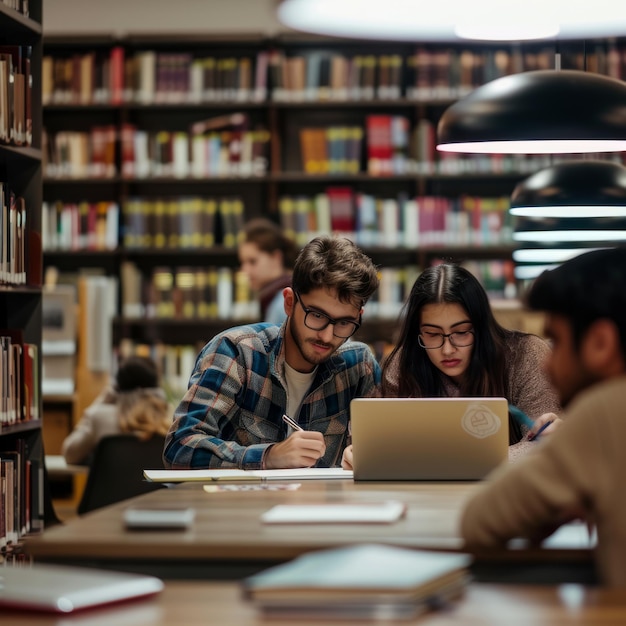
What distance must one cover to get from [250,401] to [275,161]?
4092 millimetres

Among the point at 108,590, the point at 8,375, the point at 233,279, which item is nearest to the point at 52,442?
the point at 233,279

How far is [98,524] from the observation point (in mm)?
1860

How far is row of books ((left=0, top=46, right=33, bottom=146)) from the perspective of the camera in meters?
3.60

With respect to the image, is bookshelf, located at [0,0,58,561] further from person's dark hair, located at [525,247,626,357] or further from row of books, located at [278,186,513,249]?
row of books, located at [278,186,513,249]

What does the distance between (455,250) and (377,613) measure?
5.47m

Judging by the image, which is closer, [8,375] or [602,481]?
[602,481]

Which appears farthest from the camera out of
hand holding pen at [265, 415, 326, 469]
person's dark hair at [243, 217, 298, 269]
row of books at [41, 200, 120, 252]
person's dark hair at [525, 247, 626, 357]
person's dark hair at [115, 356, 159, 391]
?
row of books at [41, 200, 120, 252]

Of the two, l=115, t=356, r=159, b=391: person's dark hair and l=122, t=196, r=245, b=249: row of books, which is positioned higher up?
l=122, t=196, r=245, b=249: row of books

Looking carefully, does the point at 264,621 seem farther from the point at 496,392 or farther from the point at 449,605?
the point at 496,392

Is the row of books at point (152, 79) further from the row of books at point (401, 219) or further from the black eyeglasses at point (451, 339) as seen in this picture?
the black eyeglasses at point (451, 339)

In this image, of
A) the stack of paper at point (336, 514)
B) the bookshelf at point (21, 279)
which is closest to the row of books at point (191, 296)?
the bookshelf at point (21, 279)

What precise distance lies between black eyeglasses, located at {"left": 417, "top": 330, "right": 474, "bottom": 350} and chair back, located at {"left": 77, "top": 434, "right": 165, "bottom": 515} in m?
1.20

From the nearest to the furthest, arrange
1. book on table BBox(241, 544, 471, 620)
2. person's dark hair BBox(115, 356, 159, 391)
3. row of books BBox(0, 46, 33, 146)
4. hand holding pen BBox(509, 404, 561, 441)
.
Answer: book on table BBox(241, 544, 471, 620) < hand holding pen BBox(509, 404, 561, 441) < row of books BBox(0, 46, 33, 146) < person's dark hair BBox(115, 356, 159, 391)

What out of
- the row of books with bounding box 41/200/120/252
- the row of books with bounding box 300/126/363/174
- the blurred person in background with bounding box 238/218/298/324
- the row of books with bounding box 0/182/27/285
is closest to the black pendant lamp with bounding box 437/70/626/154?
the row of books with bounding box 0/182/27/285
